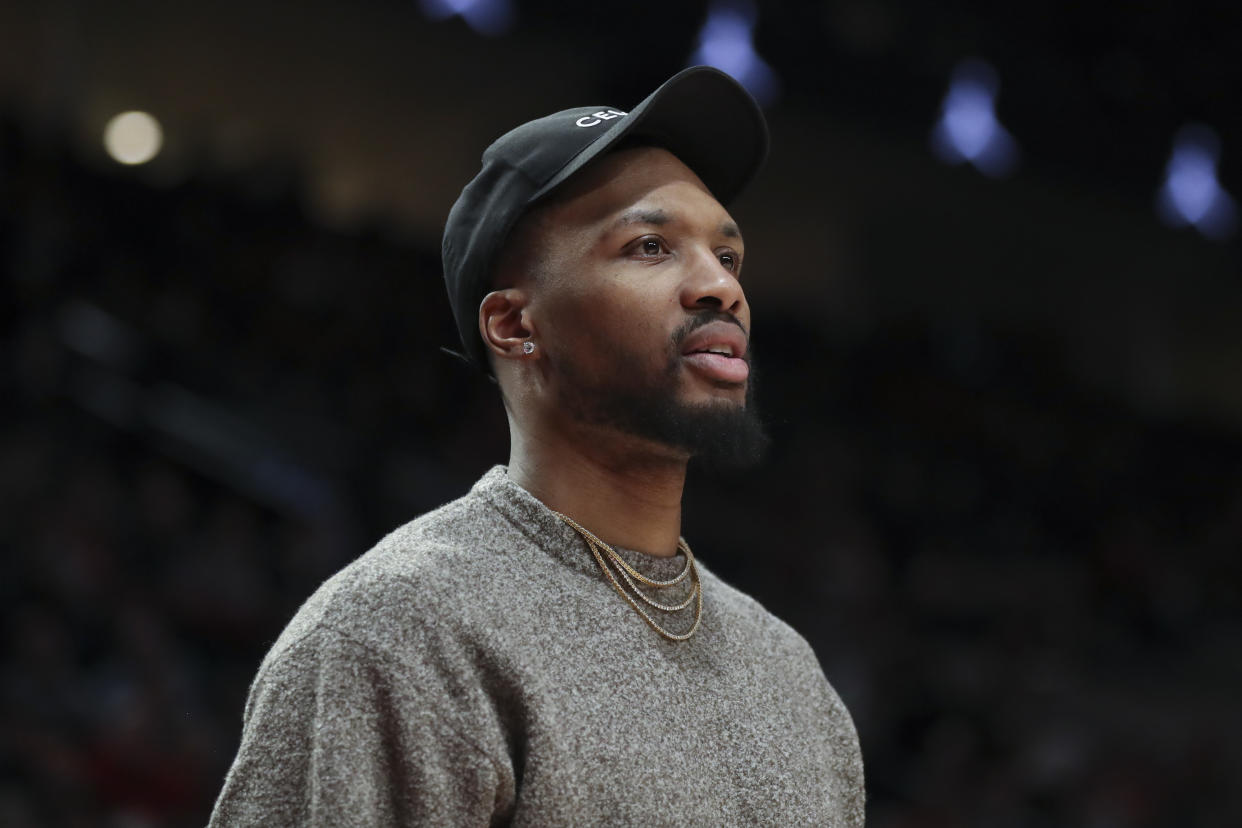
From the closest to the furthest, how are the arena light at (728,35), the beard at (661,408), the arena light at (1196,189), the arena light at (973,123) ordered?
the beard at (661,408) < the arena light at (728,35) < the arena light at (973,123) < the arena light at (1196,189)

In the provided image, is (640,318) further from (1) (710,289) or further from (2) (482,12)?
(2) (482,12)

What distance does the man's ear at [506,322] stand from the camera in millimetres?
1349

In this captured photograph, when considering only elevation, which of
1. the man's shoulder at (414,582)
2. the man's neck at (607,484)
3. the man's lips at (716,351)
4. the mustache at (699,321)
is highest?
the mustache at (699,321)

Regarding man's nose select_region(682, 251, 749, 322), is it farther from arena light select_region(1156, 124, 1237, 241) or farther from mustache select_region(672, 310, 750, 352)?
arena light select_region(1156, 124, 1237, 241)

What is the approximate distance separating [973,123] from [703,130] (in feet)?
23.4

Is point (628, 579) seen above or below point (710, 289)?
below

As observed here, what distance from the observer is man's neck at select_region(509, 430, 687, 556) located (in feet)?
4.39

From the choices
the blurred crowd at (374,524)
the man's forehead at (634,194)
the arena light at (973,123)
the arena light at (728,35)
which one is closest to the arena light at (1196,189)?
the arena light at (973,123)

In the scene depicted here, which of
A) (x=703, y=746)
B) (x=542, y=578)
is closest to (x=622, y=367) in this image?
(x=542, y=578)

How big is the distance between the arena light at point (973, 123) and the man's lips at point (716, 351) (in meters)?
6.89

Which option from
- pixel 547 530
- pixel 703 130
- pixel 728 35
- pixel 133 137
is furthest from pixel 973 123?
pixel 547 530

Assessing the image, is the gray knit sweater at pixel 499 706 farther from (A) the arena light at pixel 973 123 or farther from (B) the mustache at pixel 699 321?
(A) the arena light at pixel 973 123

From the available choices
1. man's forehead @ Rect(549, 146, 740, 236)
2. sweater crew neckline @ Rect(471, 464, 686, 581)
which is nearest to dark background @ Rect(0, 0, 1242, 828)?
sweater crew neckline @ Rect(471, 464, 686, 581)

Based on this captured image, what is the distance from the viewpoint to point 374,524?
5383 millimetres
